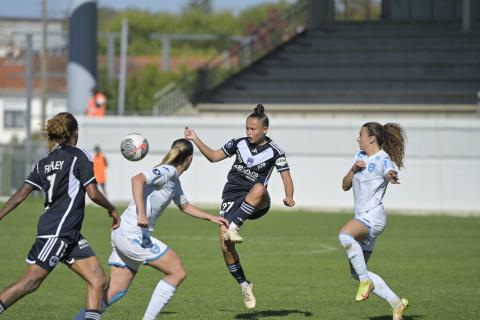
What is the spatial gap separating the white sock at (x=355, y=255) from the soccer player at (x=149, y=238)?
161 centimetres

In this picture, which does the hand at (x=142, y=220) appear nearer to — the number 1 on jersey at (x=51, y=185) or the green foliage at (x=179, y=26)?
the number 1 on jersey at (x=51, y=185)

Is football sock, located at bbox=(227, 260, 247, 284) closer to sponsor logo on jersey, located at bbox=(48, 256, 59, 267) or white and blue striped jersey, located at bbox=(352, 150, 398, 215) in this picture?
white and blue striped jersey, located at bbox=(352, 150, 398, 215)

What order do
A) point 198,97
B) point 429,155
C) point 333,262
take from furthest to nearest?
point 198,97 → point 429,155 → point 333,262

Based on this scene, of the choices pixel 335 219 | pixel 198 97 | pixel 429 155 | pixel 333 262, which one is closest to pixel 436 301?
pixel 333 262

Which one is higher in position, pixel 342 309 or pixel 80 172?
pixel 80 172

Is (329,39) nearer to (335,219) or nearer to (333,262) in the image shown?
(335,219)

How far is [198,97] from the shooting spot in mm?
37469

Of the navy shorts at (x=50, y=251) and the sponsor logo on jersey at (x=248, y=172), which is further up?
the sponsor logo on jersey at (x=248, y=172)

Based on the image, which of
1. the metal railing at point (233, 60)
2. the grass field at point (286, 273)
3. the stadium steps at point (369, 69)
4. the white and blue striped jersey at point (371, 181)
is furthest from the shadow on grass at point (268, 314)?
the metal railing at point (233, 60)

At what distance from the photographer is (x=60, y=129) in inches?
351

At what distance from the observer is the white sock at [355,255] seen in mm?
10180

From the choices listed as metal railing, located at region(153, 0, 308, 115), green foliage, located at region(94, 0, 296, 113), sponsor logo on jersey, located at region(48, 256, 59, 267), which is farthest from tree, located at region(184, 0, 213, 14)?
sponsor logo on jersey, located at region(48, 256, 59, 267)

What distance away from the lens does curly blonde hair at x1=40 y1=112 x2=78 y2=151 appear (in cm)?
892

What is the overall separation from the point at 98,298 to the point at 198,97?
2881 cm
